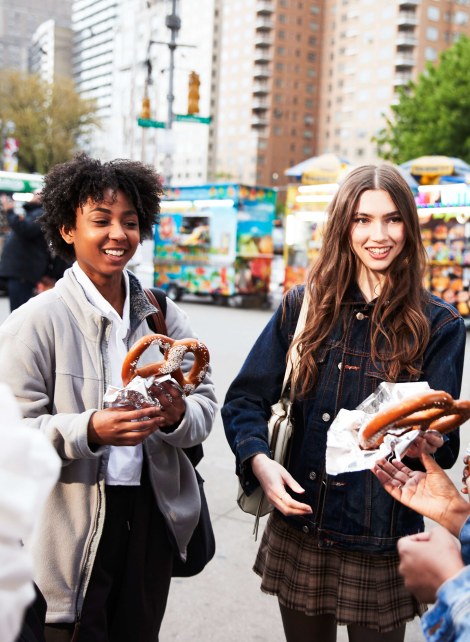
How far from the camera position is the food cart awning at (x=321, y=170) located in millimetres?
15039

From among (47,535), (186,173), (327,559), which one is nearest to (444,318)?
(327,559)

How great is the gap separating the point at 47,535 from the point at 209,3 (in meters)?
118

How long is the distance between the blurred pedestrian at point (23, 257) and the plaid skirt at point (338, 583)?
631 centimetres

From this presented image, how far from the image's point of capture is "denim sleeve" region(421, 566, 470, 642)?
1090mm

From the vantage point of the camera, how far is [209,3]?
108 metres

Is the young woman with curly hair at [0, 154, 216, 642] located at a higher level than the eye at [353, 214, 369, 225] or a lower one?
lower

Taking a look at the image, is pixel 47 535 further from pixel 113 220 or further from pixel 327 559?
pixel 113 220

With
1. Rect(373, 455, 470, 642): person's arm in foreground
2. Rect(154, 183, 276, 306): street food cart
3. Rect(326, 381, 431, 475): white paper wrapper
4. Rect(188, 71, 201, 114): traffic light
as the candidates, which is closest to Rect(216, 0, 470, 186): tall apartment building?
Rect(154, 183, 276, 306): street food cart

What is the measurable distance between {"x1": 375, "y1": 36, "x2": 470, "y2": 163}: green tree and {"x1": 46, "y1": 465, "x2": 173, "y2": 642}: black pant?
86.4 feet

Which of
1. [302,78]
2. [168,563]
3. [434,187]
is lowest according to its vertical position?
[168,563]

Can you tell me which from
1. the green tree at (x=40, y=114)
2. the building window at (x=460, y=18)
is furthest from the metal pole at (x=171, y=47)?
the building window at (x=460, y=18)

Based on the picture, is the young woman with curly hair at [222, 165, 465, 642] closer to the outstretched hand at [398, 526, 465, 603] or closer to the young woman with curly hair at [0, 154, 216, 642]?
the young woman with curly hair at [0, 154, 216, 642]

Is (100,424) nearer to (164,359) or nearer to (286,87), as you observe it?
(164,359)

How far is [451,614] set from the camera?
1112 millimetres
